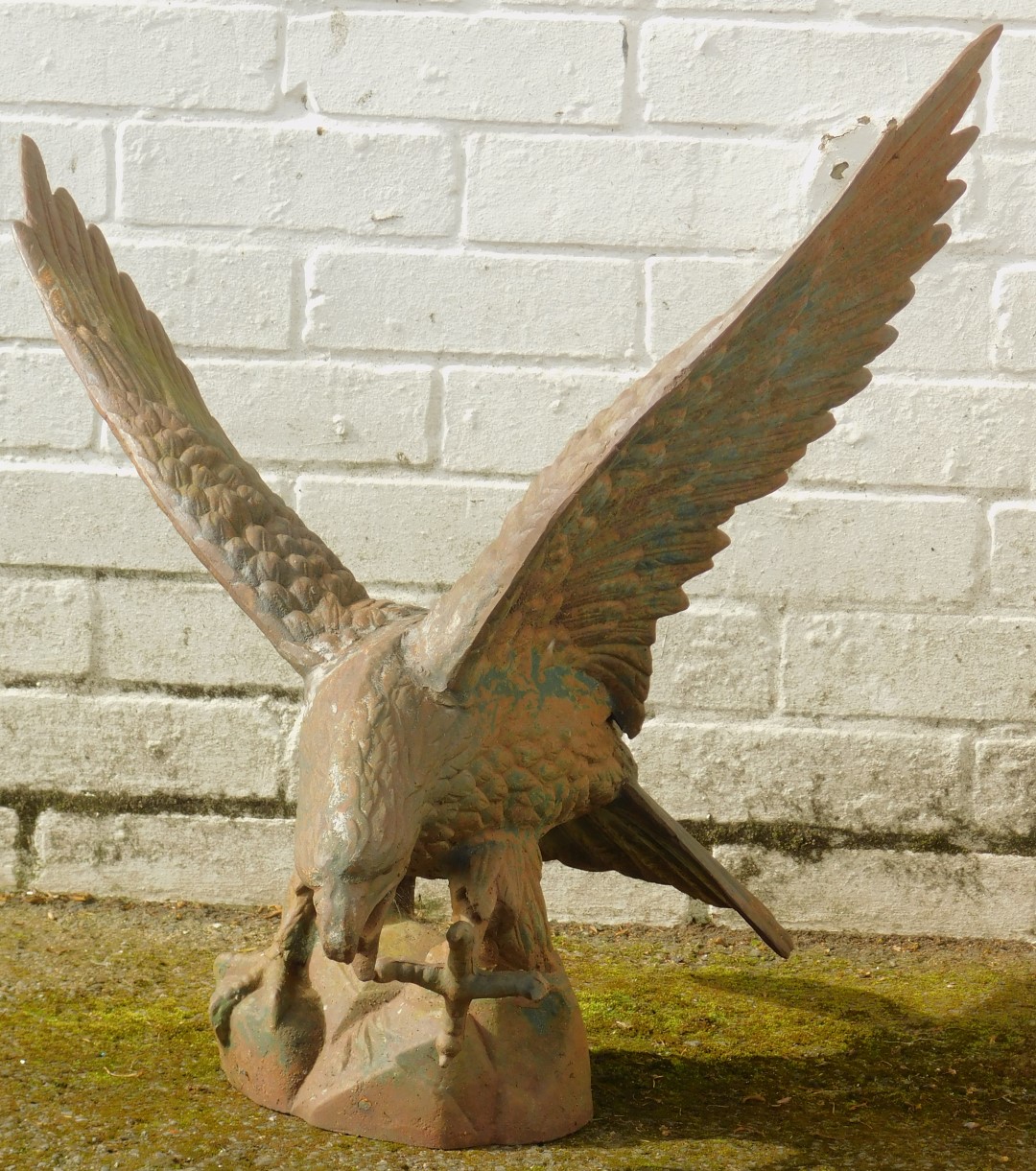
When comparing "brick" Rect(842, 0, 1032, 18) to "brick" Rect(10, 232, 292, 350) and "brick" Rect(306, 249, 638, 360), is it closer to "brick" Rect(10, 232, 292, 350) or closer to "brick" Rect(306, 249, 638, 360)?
"brick" Rect(306, 249, 638, 360)

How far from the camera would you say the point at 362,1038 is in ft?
4.96

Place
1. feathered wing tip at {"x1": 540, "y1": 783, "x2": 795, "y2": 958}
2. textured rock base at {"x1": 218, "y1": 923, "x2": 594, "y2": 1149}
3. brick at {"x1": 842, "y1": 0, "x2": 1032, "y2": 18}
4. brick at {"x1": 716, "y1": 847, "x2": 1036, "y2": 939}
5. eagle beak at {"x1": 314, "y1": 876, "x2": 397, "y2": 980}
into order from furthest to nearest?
brick at {"x1": 716, "y1": 847, "x2": 1036, "y2": 939}
brick at {"x1": 842, "y1": 0, "x2": 1032, "y2": 18}
feathered wing tip at {"x1": 540, "y1": 783, "x2": 795, "y2": 958}
textured rock base at {"x1": 218, "y1": 923, "x2": 594, "y2": 1149}
eagle beak at {"x1": 314, "y1": 876, "x2": 397, "y2": 980}

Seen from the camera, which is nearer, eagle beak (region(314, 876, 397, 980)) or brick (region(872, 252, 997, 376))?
eagle beak (region(314, 876, 397, 980))

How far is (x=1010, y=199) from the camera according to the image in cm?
218

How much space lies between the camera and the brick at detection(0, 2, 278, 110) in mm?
2221

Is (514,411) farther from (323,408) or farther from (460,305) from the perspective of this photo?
(323,408)

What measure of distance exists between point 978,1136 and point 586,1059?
0.45 m

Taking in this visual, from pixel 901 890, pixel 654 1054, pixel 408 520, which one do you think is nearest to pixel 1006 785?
pixel 901 890

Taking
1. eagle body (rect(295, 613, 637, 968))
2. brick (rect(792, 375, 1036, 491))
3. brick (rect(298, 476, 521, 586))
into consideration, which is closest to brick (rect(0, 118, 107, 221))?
brick (rect(298, 476, 521, 586))

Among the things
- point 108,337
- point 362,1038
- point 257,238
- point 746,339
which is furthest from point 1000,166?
point 362,1038

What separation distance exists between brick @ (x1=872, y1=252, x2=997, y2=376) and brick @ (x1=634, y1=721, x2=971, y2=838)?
603 mm

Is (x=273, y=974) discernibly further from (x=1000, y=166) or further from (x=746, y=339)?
(x=1000, y=166)

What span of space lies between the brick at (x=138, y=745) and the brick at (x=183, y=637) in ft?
0.17

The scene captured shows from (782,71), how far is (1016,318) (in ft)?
1.79
